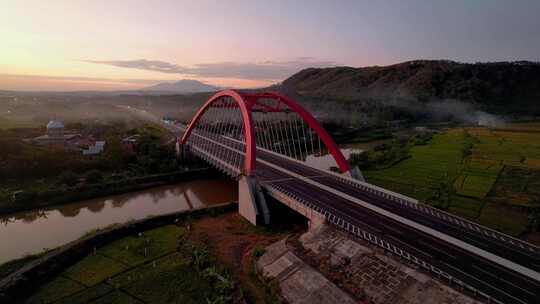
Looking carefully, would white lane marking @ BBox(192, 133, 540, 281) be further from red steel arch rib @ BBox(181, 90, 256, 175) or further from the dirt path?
red steel arch rib @ BBox(181, 90, 256, 175)

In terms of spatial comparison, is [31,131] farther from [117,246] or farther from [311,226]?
[311,226]

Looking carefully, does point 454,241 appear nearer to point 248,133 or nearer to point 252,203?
point 252,203

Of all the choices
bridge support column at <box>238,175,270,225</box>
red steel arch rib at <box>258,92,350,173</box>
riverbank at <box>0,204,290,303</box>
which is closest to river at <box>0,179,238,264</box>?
riverbank at <box>0,204,290,303</box>

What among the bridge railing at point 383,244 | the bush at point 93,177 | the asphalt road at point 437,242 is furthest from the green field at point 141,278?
the bush at point 93,177

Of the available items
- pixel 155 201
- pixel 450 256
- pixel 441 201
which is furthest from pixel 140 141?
pixel 450 256

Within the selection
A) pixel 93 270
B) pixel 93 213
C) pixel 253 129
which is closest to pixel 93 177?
pixel 93 213
